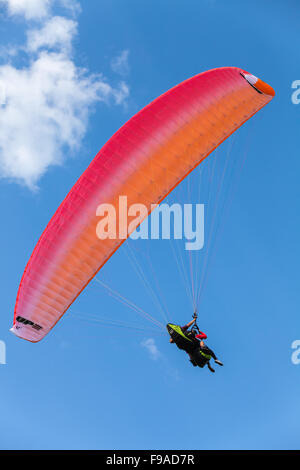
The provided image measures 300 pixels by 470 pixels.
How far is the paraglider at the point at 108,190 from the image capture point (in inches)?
442

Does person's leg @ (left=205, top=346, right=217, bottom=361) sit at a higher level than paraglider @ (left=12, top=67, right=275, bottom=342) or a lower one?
lower

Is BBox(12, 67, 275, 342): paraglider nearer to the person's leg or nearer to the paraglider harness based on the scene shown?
the paraglider harness

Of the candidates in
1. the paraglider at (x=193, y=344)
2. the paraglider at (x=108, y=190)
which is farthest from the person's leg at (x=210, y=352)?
the paraglider at (x=108, y=190)

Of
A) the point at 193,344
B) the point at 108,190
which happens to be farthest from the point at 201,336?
the point at 108,190

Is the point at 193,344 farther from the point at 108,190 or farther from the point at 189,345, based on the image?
the point at 108,190

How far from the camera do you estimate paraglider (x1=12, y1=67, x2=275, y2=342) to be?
11234mm

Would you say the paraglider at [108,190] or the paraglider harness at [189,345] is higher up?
the paraglider at [108,190]

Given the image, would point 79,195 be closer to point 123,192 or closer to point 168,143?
point 123,192

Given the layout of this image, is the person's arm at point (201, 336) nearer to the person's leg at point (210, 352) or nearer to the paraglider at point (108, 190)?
the person's leg at point (210, 352)

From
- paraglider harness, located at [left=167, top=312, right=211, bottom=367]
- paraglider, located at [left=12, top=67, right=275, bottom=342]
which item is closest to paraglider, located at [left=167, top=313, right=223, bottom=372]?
paraglider harness, located at [left=167, top=312, right=211, bottom=367]

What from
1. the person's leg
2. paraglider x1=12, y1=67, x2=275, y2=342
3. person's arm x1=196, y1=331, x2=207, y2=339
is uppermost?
paraglider x1=12, y1=67, x2=275, y2=342

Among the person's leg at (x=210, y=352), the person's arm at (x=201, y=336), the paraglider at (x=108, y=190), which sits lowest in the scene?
the person's leg at (x=210, y=352)
